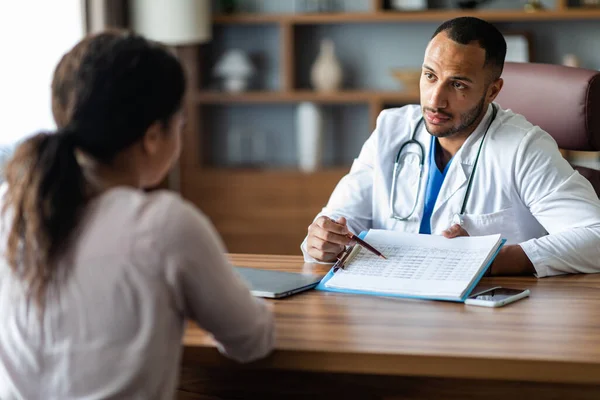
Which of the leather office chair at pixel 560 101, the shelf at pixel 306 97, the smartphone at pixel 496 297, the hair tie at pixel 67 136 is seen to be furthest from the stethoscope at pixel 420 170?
the shelf at pixel 306 97

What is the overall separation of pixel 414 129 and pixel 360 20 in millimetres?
2199

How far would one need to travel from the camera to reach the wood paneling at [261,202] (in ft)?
14.6

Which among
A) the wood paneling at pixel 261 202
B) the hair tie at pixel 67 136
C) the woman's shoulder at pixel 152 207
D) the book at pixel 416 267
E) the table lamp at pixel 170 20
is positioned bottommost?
the wood paneling at pixel 261 202

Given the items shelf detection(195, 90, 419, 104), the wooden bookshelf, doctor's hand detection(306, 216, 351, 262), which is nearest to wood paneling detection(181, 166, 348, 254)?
the wooden bookshelf

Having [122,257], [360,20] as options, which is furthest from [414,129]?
[360,20]

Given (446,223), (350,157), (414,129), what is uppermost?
(414,129)

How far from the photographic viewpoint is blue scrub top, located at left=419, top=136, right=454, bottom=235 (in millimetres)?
2168

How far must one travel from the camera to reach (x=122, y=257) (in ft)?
3.62

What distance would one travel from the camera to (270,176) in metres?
4.46

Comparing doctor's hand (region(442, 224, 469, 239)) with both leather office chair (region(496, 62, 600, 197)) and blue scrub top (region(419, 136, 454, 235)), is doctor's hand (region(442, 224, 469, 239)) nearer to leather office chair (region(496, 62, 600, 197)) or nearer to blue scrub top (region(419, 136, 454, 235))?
blue scrub top (region(419, 136, 454, 235))

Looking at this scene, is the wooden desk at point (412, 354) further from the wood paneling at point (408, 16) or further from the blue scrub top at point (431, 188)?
the wood paneling at point (408, 16)

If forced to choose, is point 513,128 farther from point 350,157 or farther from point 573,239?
point 350,157

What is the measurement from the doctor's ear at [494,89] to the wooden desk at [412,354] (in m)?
0.74

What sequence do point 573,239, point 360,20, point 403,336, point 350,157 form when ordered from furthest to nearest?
point 350,157
point 360,20
point 573,239
point 403,336
